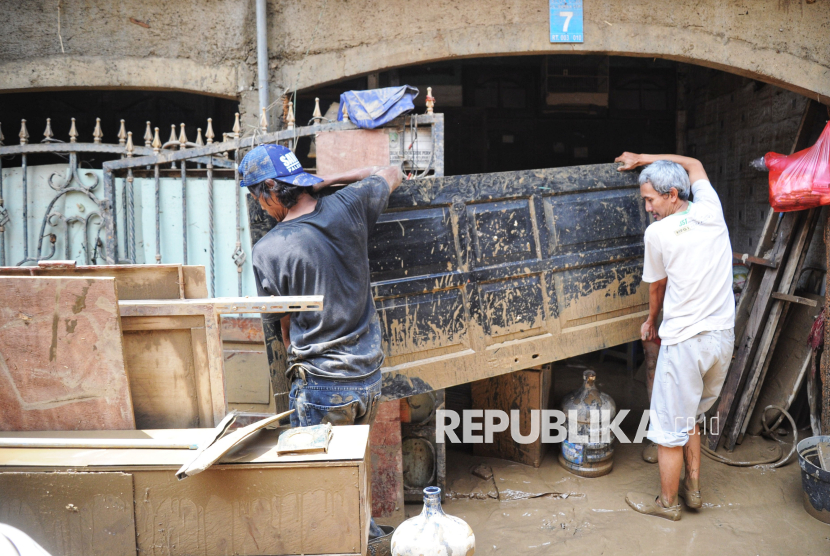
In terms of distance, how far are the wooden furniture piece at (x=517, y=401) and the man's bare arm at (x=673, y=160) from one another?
1507 millimetres

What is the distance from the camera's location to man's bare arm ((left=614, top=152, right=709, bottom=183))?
3523 millimetres

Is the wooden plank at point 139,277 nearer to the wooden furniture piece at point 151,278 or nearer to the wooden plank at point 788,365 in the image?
the wooden furniture piece at point 151,278

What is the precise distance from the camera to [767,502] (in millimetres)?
3812

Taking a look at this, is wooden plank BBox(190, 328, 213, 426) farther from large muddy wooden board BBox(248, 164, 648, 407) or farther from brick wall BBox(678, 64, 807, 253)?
brick wall BBox(678, 64, 807, 253)

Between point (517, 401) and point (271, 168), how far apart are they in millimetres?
2612

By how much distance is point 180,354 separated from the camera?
2.08 meters

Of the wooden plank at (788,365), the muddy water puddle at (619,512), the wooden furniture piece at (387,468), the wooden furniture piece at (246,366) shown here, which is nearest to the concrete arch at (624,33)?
the wooden plank at (788,365)

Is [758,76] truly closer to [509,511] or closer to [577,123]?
[509,511]

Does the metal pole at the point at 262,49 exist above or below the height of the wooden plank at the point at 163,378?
above

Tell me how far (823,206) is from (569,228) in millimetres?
2004

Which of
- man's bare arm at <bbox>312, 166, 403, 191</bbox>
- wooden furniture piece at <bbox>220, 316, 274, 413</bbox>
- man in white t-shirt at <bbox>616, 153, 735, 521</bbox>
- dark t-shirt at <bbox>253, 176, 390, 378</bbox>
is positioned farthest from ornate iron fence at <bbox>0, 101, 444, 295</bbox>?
man in white t-shirt at <bbox>616, 153, 735, 521</bbox>

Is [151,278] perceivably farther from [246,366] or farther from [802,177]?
[802,177]

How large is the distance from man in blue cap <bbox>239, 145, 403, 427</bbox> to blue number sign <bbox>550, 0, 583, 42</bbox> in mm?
2506

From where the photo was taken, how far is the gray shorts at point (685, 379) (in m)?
3.32
